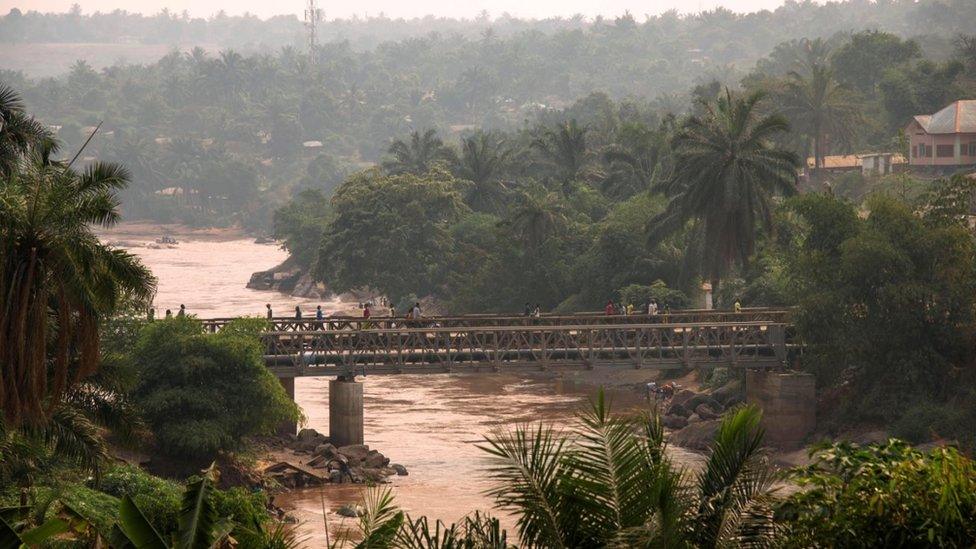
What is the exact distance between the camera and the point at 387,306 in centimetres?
9712

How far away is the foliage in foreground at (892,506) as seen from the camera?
1563 cm

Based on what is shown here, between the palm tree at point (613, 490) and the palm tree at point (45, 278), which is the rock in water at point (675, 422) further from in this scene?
the palm tree at point (613, 490)

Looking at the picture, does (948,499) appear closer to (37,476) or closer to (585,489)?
(585,489)

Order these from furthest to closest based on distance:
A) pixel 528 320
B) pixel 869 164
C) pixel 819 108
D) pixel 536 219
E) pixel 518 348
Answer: pixel 869 164, pixel 819 108, pixel 536 219, pixel 528 320, pixel 518 348

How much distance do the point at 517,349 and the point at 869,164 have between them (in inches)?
2180

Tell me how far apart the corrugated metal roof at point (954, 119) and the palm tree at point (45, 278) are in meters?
74.7

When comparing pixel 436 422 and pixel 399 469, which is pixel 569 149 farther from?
pixel 399 469

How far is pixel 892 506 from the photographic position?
16.1m

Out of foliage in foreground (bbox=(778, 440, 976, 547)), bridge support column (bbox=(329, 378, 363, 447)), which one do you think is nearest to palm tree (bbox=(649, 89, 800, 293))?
bridge support column (bbox=(329, 378, 363, 447))

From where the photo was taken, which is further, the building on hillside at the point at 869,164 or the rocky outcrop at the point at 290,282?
the rocky outcrop at the point at 290,282

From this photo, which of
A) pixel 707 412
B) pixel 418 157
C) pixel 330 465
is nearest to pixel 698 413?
pixel 707 412

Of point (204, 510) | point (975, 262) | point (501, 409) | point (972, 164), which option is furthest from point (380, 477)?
point (972, 164)

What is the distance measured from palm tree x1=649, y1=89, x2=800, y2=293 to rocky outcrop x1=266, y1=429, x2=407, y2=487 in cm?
2103

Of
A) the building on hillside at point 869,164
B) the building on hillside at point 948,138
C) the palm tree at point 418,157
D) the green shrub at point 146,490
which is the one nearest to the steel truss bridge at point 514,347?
the green shrub at point 146,490
